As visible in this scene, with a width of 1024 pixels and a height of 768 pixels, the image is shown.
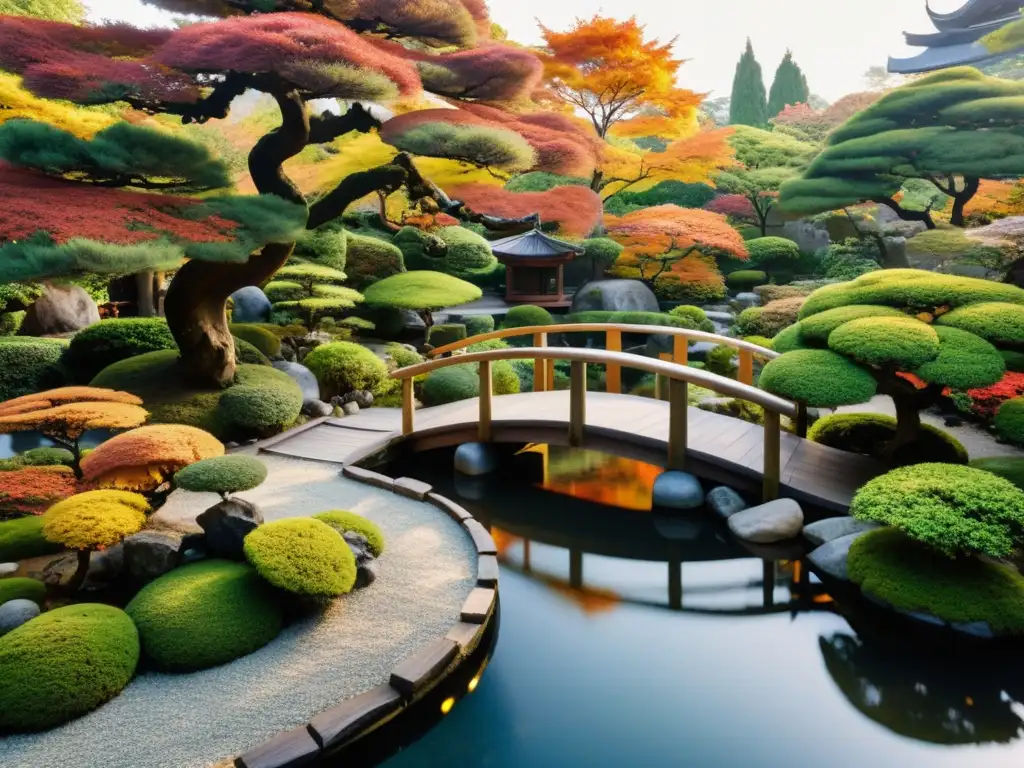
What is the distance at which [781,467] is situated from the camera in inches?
240

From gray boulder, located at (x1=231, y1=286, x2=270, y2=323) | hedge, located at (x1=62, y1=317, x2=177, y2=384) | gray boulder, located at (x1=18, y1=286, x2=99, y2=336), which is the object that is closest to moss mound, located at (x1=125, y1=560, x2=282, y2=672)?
hedge, located at (x1=62, y1=317, x2=177, y2=384)

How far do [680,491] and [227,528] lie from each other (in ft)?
12.2

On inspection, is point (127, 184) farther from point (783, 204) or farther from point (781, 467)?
point (783, 204)

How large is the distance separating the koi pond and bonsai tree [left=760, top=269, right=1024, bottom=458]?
139cm

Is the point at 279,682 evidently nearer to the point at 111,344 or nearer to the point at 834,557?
the point at 834,557

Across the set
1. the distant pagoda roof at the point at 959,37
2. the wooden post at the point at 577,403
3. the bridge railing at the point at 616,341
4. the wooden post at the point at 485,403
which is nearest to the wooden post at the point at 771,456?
the bridge railing at the point at 616,341

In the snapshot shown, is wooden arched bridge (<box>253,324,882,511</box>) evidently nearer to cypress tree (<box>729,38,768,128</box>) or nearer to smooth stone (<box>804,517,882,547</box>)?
smooth stone (<box>804,517,882,547</box>)

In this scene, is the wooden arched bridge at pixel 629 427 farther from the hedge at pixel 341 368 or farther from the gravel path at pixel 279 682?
the gravel path at pixel 279 682

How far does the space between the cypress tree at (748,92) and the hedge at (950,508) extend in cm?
2966

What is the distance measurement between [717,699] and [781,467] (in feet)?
8.61

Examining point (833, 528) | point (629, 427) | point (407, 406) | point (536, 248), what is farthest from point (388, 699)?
point (536, 248)

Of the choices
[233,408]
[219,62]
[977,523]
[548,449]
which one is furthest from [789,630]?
[219,62]

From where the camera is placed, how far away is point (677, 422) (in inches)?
246

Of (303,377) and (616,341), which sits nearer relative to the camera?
(616,341)
